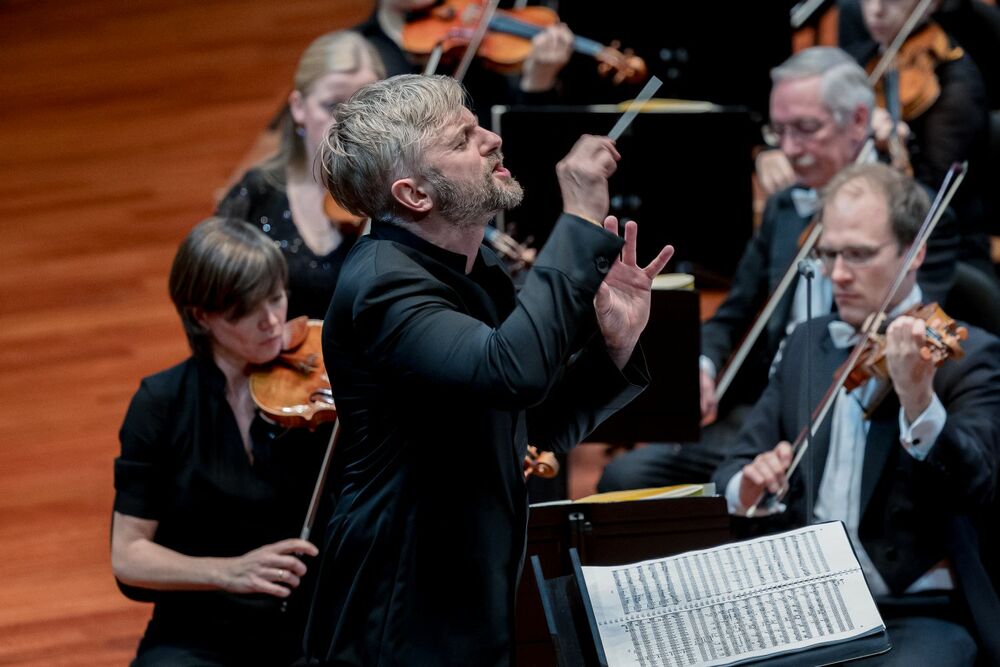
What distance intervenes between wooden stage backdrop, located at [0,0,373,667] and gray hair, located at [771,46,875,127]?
5.54 ft

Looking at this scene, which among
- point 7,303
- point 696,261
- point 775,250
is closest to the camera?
point 775,250

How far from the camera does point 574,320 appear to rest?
1396 millimetres

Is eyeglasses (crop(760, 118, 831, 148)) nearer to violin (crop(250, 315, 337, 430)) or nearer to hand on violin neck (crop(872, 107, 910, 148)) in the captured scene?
hand on violin neck (crop(872, 107, 910, 148))

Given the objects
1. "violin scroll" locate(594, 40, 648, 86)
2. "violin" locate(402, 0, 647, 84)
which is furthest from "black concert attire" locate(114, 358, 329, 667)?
"violin scroll" locate(594, 40, 648, 86)

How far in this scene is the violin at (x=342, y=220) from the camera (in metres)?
2.89

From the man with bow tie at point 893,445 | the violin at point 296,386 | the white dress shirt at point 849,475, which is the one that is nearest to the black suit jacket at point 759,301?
the man with bow tie at point 893,445

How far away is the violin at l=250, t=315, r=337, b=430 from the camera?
2168 mm

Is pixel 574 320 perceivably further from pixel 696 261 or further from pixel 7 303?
pixel 7 303

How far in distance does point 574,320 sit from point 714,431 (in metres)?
1.63

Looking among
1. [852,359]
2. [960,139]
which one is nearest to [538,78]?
[960,139]

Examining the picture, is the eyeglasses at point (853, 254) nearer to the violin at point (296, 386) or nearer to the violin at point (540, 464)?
the violin at point (540, 464)

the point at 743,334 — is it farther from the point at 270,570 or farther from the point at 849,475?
the point at 270,570

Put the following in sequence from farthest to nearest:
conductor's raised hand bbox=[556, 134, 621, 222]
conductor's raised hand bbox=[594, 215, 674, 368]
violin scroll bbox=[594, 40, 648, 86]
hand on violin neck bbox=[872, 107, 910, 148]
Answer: violin scroll bbox=[594, 40, 648, 86] < hand on violin neck bbox=[872, 107, 910, 148] < conductor's raised hand bbox=[594, 215, 674, 368] < conductor's raised hand bbox=[556, 134, 621, 222]

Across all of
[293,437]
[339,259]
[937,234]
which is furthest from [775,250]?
[293,437]
